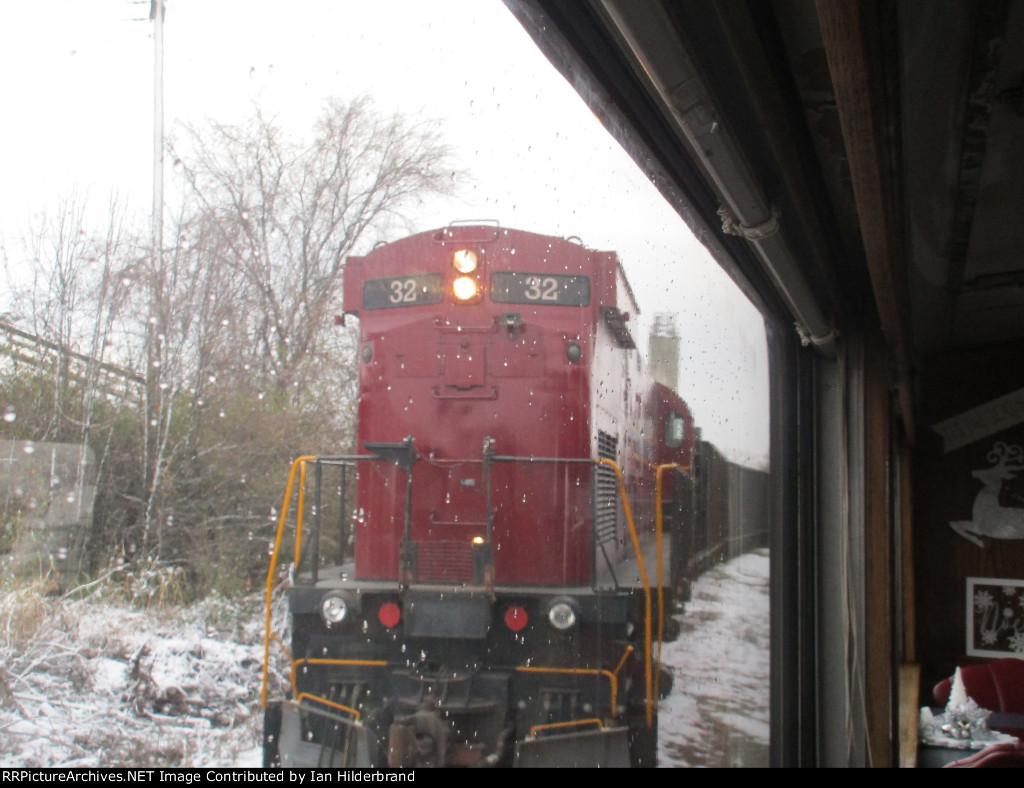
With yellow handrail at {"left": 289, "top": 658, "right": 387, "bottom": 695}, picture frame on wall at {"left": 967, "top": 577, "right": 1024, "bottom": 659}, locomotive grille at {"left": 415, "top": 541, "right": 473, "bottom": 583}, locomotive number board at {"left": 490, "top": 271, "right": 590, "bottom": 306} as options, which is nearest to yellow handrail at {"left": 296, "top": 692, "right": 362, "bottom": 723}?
yellow handrail at {"left": 289, "top": 658, "right": 387, "bottom": 695}

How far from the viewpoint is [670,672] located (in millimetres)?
2307

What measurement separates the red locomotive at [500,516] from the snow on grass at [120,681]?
0.84 m

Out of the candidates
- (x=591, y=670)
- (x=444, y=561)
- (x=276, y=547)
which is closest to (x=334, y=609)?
(x=444, y=561)

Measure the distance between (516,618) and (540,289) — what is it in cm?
100

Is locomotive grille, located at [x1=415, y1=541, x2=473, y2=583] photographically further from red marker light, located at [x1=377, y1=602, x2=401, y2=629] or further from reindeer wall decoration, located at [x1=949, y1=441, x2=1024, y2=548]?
reindeer wall decoration, located at [x1=949, y1=441, x2=1024, y2=548]

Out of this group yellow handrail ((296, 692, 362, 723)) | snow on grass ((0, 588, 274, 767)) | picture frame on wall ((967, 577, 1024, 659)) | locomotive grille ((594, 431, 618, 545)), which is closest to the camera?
snow on grass ((0, 588, 274, 767))

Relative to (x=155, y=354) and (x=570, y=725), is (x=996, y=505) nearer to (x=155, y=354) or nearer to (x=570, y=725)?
(x=570, y=725)

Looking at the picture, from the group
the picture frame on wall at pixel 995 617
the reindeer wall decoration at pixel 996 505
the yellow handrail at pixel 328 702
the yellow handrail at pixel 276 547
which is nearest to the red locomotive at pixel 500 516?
the yellow handrail at pixel 328 702

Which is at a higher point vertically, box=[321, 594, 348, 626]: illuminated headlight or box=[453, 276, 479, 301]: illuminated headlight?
box=[453, 276, 479, 301]: illuminated headlight

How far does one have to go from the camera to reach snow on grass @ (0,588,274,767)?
1.99 ft

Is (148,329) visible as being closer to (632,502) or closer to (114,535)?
(114,535)

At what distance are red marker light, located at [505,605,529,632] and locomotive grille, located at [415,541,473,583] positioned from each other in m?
0.15

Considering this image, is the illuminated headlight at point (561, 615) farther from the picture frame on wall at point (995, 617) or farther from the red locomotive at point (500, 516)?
the picture frame on wall at point (995, 617)

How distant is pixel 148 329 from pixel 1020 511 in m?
4.01
